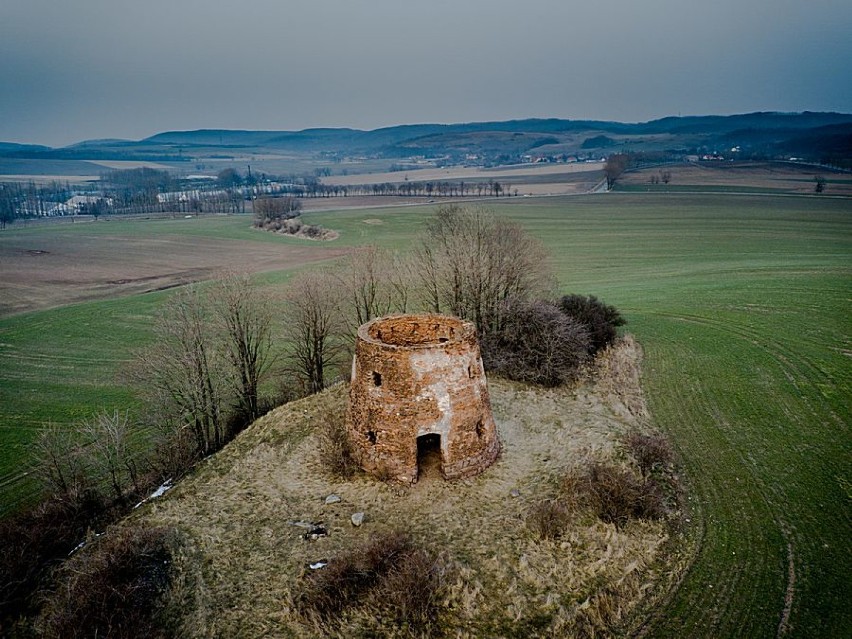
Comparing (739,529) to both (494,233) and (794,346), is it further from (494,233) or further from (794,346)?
(494,233)

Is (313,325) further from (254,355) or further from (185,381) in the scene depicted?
(185,381)

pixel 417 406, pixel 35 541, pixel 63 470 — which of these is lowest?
pixel 63 470

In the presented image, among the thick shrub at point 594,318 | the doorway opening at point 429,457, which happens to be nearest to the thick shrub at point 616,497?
the doorway opening at point 429,457

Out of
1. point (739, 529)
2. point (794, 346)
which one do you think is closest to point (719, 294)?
point (794, 346)

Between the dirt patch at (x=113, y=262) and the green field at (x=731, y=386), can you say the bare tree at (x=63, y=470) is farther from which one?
the dirt patch at (x=113, y=262)

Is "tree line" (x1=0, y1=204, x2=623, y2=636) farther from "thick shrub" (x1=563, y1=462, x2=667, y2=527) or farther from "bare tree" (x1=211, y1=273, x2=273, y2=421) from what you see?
"thick shrub" (x1=563, y1=462, x2=667, y2=527)

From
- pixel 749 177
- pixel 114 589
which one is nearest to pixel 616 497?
pixel 114 589

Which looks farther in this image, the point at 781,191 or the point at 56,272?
A: the point at 781,191
